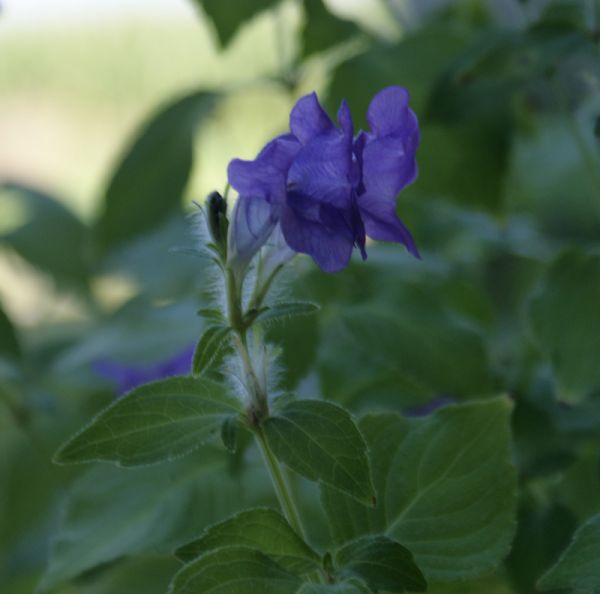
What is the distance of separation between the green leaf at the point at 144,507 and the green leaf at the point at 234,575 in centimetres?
23

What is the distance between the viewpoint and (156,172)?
4.11ft

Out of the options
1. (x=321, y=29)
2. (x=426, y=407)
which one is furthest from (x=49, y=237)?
Result: (x=426, y=407)

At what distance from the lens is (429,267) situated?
47.7 inches

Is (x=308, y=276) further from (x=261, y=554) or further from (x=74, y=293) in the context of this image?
(x=74, y=293)

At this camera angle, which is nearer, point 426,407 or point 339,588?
point 339,588

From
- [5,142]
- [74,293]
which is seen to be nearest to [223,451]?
[74,293]

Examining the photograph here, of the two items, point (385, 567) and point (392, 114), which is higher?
point (392, 114)

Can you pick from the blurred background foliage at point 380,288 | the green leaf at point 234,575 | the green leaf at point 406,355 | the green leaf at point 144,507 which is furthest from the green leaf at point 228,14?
the green leaf at point 234,575

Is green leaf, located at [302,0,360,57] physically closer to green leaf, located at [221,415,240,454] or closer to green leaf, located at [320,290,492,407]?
green leaf, located at [320,290,492,407]

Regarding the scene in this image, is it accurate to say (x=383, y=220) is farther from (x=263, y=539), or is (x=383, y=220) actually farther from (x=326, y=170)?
(x=263, y=539)

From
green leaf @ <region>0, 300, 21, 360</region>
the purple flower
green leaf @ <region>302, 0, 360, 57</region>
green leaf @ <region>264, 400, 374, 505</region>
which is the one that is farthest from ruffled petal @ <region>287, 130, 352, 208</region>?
green leaf @ <region>302, 0, 360, 57</region>

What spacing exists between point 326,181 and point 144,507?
360 mm

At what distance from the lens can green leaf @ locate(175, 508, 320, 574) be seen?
65 centimetres

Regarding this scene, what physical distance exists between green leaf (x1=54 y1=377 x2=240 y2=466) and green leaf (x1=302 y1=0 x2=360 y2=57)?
23.6 inches
